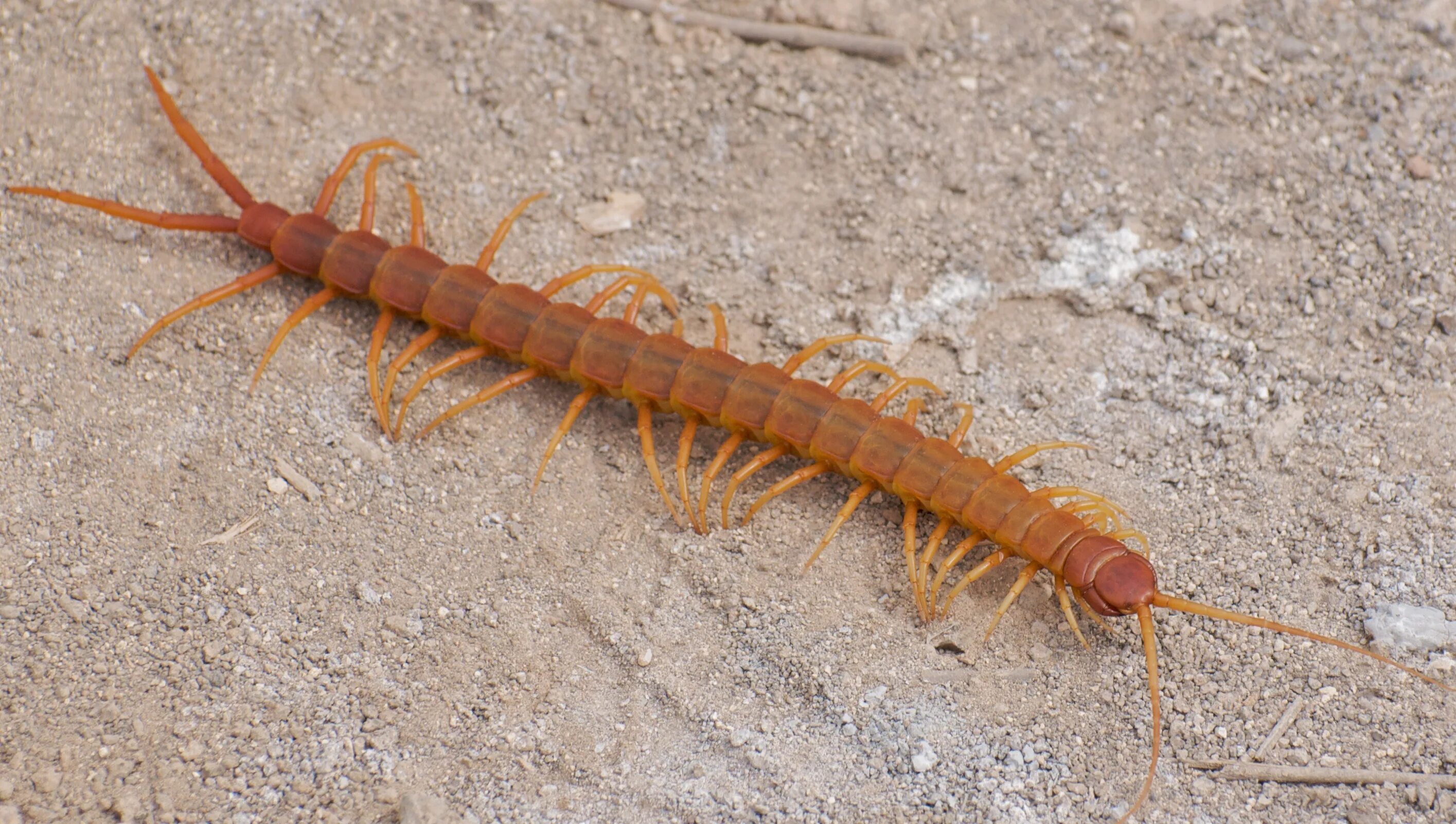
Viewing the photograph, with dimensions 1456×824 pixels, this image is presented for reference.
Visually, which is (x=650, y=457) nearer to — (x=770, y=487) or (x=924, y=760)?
(x=770, y=487)

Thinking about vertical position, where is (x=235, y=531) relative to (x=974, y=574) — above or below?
below

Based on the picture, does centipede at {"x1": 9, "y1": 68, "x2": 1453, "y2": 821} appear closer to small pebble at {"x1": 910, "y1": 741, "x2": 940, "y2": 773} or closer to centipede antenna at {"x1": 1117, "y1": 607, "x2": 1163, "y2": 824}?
centipede antenna at {"x1": 1117, "y1": 607, "x2": 1163, "y2": 824}

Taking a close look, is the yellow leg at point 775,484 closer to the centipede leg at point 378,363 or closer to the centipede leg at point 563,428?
the centipede leg at point 563,428

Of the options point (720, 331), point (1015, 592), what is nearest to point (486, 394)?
point (720, 331)

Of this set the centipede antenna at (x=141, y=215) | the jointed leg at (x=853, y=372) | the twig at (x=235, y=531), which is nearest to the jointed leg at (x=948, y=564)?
the jointed leg at (x=853, y=372)

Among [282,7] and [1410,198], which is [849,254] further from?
[282,7]

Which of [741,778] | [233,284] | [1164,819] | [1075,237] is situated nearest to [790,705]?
[741,778]
